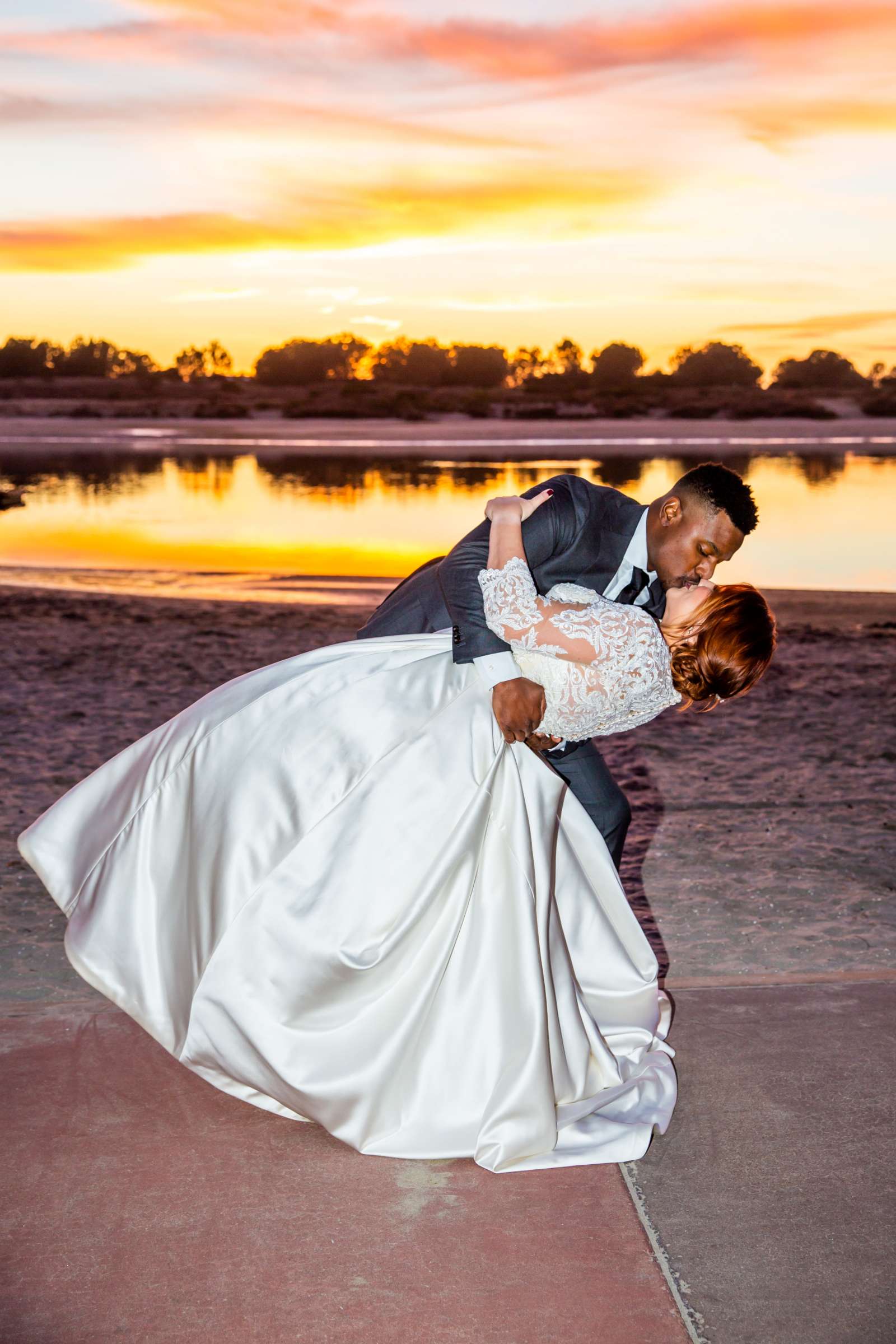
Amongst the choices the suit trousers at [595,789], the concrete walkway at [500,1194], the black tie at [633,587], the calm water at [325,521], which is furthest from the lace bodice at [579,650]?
the calm water at [325,521]

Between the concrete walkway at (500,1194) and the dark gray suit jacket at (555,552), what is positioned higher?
the dark gray suit jacket at (555,552)

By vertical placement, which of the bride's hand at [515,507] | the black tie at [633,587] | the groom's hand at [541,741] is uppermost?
the bride's hand at [515,507]

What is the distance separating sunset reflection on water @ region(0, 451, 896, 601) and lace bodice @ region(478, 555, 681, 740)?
35.6ft

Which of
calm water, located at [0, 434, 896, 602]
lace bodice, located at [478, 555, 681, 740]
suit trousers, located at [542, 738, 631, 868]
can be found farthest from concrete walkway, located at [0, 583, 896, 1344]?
calm water, located at [0, 434, 896, 602]

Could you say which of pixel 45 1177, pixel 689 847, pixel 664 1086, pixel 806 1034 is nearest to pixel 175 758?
pixel 45 1177

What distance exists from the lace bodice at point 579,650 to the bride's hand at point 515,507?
167 mm

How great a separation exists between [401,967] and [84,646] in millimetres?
7970

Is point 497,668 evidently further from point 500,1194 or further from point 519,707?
point 500,1194

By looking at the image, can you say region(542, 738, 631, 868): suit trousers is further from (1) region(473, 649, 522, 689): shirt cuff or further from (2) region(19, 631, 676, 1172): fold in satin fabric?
(1) region(473, 649, 522, 689): shirt cuff

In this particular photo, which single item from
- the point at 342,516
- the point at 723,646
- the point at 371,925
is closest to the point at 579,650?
the point at 723,646

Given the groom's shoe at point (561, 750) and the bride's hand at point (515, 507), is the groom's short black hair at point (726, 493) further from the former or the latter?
the groom's shoe at point (561, 750)

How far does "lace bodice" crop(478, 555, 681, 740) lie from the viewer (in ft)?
11.1

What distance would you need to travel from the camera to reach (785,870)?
570 centimetres

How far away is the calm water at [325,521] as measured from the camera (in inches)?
639
